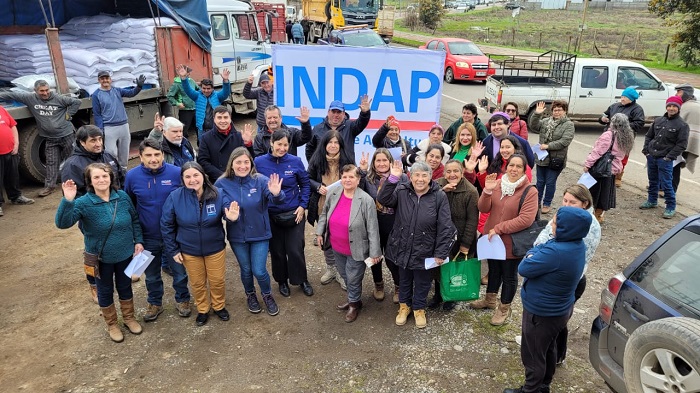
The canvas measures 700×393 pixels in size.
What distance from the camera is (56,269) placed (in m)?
5.57

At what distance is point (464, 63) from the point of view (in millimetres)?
17859

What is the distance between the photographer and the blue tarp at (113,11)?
973cm

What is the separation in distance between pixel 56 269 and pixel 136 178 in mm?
2207

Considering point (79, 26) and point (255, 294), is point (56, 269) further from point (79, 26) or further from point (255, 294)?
point (79, 26)

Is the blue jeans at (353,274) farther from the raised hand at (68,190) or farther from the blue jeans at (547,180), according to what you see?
the blue jeans at (547,180)

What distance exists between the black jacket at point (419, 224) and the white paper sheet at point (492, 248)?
298 millimetres

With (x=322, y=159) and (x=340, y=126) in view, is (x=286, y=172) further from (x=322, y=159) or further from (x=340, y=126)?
(x=340, y=126)

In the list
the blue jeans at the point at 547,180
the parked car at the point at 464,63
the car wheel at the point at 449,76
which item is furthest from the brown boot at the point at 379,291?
the car wheel at the point at 449,76

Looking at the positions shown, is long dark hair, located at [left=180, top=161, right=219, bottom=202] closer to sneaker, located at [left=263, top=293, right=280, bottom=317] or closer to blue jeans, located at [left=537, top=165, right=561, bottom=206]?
sneaker, located at [left=263, top=293, right=280, bottom=317]

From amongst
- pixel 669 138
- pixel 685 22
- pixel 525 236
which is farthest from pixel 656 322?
pixel 685 22

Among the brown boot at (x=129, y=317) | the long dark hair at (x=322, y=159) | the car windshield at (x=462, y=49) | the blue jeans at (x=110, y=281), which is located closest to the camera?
the blue jeans at (x=110, y=281)

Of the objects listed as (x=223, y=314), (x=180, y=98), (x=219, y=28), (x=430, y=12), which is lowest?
(x=223, y=314)

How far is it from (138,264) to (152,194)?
662 mm

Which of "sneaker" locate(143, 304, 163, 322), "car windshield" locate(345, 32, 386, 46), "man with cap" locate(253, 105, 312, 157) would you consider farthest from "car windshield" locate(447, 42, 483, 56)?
"sneaker" locate(143, 304, 163, 322)
